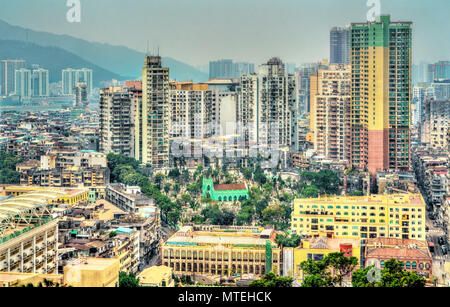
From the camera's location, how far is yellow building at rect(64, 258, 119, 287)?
3730 millimetres

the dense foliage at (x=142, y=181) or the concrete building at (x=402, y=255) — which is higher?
the dense foliage at (x=142, y=181)

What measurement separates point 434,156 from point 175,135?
4.11m

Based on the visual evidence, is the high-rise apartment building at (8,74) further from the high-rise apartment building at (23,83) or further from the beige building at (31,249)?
the beige building at (31,249)

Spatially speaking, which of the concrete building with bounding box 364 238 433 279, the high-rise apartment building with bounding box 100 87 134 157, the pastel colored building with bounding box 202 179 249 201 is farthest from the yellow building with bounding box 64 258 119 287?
the high-rise apartment building with bounding box 100 87 134 157

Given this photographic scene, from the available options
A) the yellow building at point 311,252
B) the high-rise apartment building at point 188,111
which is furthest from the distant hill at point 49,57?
the yellow building at point 311,252

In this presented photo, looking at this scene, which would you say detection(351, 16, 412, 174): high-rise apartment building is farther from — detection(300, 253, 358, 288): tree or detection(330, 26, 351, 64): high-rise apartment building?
detection(300, 253, 358, 288): tree

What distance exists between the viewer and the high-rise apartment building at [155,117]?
10336 mm

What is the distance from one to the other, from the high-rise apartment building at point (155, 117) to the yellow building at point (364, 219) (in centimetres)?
407

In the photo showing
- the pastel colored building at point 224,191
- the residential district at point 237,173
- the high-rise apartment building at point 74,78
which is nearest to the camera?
the residential district at point 237,173

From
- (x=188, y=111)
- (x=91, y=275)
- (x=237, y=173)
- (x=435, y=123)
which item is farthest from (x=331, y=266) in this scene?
(x=435, y=123)

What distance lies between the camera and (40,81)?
11258mm

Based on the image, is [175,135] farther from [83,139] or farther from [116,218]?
[116,218]

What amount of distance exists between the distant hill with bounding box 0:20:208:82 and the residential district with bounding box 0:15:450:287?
0.29m
